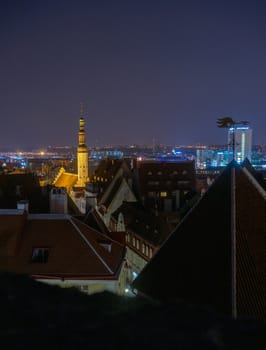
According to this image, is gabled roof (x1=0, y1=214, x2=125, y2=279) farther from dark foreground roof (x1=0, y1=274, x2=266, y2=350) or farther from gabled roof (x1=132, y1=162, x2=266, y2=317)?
dark foreground roof (x1=0, y1=274, x2=266, y2=350)

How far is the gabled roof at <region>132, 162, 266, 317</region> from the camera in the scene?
31.4 ft

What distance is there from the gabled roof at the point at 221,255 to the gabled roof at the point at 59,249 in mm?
2787

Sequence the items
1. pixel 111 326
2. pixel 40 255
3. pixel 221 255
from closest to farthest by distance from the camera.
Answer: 1. pixel 111 326
2. pixel 221 255
3. pixel 40 255

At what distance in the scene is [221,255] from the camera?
1027 cm

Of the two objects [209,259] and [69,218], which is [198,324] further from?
[69,218]

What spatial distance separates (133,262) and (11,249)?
54.6ft

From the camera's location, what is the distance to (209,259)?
1047 centimetres

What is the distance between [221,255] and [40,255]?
292 inches

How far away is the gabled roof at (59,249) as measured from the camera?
46.2 ft

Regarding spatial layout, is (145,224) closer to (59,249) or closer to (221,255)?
(59,249)

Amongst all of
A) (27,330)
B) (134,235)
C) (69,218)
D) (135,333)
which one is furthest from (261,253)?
(134,235)

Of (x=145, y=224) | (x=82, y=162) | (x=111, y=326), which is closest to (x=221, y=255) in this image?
(x=111, y=326)

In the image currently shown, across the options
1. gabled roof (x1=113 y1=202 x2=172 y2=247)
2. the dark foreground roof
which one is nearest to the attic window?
the dark foreground roof

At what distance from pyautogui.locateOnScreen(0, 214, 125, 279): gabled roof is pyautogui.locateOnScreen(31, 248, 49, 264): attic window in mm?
116
